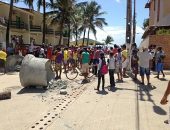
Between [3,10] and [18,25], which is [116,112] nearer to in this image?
[3,10]

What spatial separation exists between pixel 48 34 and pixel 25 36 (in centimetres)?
1193

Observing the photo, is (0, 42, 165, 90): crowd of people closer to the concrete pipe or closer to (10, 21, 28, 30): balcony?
the concrete pipe

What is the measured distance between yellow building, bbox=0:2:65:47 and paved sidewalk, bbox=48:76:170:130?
30458mm

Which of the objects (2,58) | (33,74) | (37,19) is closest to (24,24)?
(37,19)

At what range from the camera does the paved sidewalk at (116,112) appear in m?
9.01

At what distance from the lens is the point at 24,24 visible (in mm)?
54812

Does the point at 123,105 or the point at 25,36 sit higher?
the point at 25,36

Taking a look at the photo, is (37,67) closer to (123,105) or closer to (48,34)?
(123,105)

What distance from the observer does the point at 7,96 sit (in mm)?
13211

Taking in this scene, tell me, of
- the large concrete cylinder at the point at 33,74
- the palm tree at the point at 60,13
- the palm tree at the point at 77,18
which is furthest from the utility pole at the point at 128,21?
the palm tree at the point at 77,18

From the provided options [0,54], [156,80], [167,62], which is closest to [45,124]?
[156,80]

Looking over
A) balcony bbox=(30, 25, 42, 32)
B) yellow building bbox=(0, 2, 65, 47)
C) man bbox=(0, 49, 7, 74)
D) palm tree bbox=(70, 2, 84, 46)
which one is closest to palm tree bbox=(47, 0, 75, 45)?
palm tree bbox=(70, 2, 84, 46)

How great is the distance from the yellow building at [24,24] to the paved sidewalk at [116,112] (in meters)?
30.5

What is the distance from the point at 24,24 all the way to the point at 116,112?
45.6 metres
